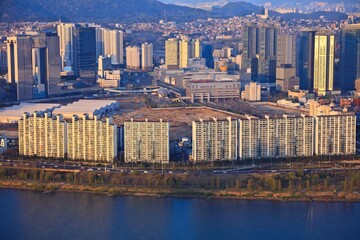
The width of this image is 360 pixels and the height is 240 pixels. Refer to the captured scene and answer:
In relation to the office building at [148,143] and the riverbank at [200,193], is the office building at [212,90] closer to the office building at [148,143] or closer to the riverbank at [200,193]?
the office building at [148,143]

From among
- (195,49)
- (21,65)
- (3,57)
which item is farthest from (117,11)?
(21,65)

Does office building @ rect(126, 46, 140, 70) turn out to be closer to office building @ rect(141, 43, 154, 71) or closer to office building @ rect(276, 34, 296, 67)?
office building @ rect(141, 43, 154, 71)

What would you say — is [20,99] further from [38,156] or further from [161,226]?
[161,226]

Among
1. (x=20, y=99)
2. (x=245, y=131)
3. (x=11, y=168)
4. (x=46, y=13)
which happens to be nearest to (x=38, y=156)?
(x=11, y=168)

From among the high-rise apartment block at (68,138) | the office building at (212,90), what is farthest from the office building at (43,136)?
the office building at (212,90)

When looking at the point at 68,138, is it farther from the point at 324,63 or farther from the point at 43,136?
the point at 324,63

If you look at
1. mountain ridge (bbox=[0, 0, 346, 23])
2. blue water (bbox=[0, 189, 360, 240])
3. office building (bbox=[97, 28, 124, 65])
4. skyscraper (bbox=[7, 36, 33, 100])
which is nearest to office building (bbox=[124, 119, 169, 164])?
blue water (bbox=[0, 189, 360, 240])
